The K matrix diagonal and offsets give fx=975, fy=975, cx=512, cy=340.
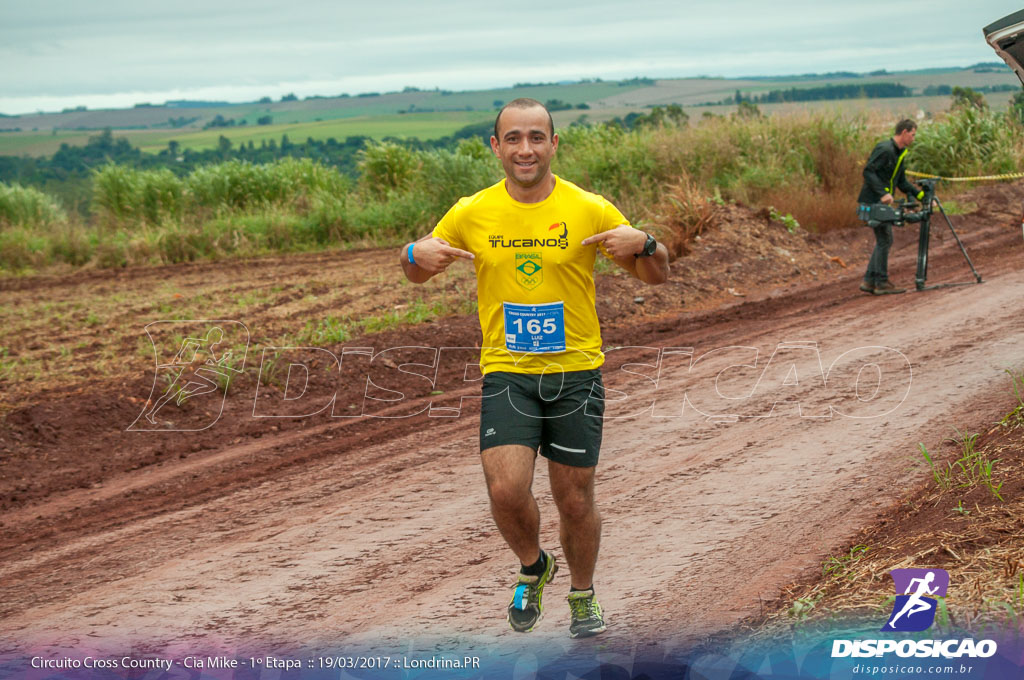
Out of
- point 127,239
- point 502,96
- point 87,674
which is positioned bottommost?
point 87,674

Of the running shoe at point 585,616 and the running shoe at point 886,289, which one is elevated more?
the running shoe at point 886,289

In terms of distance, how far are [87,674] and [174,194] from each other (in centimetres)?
1885

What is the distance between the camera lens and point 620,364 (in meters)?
9.79

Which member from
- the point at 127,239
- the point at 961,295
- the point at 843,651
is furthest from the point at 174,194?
the point at 843,651

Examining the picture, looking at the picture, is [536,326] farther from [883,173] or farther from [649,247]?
[883,173]

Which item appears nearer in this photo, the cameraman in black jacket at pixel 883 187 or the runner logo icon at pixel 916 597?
the runner logo icon at pixel 916 597

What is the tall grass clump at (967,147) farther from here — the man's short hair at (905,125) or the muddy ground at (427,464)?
the man's short hair at (905,125)

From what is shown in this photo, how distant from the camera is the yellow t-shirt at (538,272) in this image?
14.0 feet

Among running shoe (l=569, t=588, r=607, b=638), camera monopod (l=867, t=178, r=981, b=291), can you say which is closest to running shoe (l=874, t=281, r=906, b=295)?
camera monopod (l=867, t=178, r=981, b=291)

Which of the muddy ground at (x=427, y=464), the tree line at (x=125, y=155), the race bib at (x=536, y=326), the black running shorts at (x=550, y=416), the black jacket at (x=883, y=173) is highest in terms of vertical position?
the tree line at (x=125, y=155)

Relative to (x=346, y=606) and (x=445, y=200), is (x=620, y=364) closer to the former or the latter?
(x=346, y=606)

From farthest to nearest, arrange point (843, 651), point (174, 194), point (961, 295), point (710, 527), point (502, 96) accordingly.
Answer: point (502, 96)
point (174, 194)
point (961, 295)
point (710, 527)
point (843, 651)

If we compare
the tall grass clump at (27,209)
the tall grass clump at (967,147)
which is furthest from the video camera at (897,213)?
the tall grass clump at (27,209)

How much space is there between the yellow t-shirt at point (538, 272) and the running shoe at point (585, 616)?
3.49 ft
